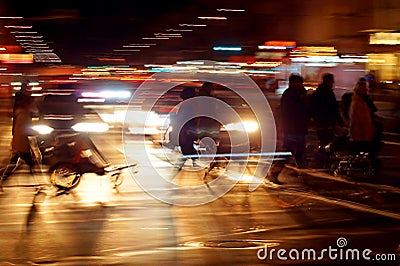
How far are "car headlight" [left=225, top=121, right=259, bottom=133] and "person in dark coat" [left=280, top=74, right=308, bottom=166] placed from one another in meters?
1.76

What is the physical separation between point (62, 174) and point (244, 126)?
4393 mm

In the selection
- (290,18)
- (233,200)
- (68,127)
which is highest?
(290,18)

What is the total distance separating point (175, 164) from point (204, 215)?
5.42 metres

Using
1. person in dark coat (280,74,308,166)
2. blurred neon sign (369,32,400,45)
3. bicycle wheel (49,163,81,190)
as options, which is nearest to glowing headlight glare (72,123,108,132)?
bicycle wheel (49,163,81,190)

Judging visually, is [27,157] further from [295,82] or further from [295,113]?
[295,82]

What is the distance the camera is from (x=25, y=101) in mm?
12875

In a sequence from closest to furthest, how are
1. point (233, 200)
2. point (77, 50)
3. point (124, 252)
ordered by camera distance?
point (124, 252) → point (233, 200) → point (77, 50)

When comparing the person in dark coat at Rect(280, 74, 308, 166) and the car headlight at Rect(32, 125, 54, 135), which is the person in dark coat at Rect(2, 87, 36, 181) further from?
the person in dark coat at Rect(280, 74, 308, 166)

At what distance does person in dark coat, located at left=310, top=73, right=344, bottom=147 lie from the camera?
1498 cm

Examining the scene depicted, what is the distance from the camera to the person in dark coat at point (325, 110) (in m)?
15.0

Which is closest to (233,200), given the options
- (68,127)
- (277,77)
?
(68,127)

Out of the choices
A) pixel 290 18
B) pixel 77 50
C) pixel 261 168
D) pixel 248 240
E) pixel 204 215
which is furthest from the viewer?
pixel 77 50

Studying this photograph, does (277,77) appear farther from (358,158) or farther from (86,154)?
(86,154)

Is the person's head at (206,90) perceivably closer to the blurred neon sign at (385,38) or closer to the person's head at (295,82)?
the person's head at (295,82)
